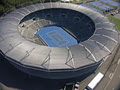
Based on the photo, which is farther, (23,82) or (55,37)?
(55,37)

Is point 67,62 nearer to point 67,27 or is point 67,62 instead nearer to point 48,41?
point 48,41

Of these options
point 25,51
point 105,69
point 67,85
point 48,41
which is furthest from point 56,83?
point 48,41

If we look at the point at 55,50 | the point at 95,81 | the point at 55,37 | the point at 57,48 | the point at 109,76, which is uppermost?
the point at 57,48

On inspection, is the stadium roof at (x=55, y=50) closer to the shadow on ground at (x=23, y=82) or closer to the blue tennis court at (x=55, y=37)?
the shadow on ground at (x=23, y=82)

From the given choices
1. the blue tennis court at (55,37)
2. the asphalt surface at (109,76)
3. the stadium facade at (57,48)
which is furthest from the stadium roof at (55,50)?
the blue tennis court at (55,37)

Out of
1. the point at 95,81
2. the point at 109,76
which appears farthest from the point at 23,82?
the point at 109,76

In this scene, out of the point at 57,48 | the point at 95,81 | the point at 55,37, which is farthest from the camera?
the point at 55,37

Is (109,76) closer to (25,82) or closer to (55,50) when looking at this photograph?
(55,50)
